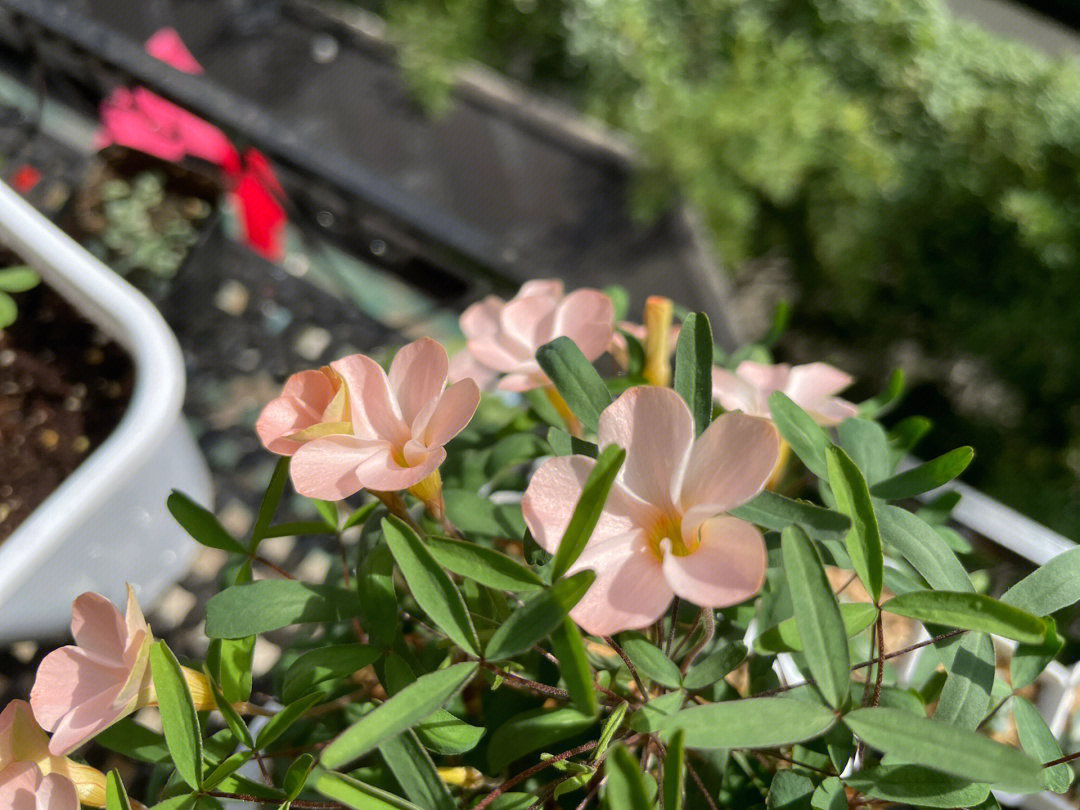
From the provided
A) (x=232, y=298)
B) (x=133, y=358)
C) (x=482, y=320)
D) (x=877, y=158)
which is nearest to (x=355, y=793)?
(x=482, y=320)

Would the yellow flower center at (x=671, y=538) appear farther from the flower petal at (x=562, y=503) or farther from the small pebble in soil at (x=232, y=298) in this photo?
the small pebble in soil at (x=232, y=298)

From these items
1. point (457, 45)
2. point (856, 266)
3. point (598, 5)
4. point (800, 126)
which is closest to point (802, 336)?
point (856, 266)

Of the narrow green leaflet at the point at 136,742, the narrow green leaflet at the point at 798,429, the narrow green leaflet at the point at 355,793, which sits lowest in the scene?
the narrow green leaflet at the point at 136,742

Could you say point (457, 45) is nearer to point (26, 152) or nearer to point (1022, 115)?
point (1022, 115)

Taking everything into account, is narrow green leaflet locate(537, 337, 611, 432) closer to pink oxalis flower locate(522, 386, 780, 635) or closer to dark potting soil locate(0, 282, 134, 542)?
pink oxalis flower locate(522, 386, 780, 635)

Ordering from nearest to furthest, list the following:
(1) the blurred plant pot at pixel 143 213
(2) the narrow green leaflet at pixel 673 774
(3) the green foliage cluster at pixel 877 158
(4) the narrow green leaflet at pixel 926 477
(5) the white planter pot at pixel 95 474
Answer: (2) the narrow green leaflet at pixel 673 774, (4) the narrow green leaflet at pixel 926 477, (5) the white planter pot at pixel 95 474, (1) the blurred plant pot at pixel 143 213, (3) the green foliage cluster at pixel 877 158

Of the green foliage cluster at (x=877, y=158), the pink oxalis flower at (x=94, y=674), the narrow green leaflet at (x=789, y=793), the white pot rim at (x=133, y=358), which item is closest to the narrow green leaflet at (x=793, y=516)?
the narrow green leaflet at (x=789, y=793)
